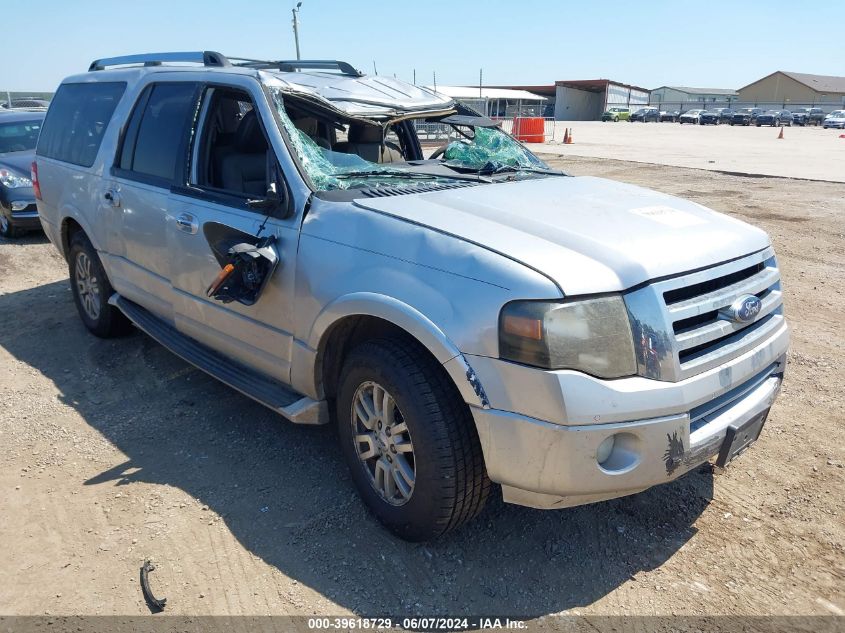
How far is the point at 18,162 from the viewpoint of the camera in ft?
30.6

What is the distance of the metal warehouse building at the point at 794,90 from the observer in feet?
271

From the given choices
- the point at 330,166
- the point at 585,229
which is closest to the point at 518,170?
the point at 330,166

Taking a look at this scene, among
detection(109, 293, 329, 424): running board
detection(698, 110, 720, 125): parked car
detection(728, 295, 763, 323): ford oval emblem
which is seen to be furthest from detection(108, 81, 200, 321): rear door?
detection(698, 110, 720, 125): parked car

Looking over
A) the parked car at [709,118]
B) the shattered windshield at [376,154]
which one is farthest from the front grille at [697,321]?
the parked car at [709,118]

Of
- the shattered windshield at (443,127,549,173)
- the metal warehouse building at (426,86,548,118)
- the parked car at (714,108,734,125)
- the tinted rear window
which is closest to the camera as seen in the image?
the shattered windshield at (443,127,549,173)

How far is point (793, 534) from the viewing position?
2922 mm

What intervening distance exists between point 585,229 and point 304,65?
3.02 meters

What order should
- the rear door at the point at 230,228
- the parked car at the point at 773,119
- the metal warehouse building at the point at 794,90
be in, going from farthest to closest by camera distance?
1. the metal warehouse building at the point at 794,90
2. the parked car at the point at 773,119
3. the rear door at the point at 230,228

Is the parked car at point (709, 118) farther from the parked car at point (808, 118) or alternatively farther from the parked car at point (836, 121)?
the parked car at point (836, 121)

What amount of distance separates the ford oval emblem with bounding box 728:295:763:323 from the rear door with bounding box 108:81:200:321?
3.06 m

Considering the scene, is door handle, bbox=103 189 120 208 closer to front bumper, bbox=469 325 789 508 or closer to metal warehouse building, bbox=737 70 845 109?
front bumper, bbox=469 325 789 508

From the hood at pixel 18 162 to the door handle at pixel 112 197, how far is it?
18.7ft

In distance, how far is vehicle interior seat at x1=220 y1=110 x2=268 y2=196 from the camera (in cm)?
367

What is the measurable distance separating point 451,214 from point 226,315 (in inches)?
59.0
